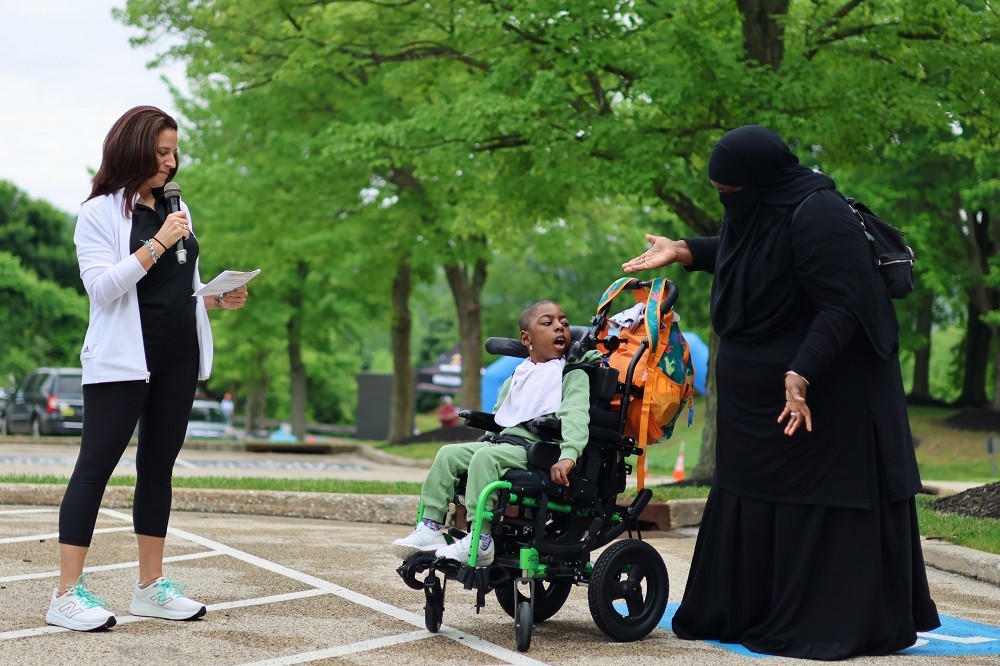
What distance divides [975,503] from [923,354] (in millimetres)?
26356

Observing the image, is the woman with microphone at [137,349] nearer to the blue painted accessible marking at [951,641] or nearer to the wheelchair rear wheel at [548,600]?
the wheelchair rear wheel at [548,600]

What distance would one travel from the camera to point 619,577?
5258mm

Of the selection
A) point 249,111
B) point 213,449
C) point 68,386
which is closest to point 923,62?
point 249,111

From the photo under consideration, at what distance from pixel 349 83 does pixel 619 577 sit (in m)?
19.2

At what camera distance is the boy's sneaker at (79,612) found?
4902mm

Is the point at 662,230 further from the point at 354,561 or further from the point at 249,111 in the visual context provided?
the point at 354,561

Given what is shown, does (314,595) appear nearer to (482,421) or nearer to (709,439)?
(482,421)

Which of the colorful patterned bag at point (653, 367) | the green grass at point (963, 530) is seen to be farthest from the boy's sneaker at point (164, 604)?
the green grass at point (963, 530)

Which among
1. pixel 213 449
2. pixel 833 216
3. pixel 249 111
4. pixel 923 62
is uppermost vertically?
pixel 249 111

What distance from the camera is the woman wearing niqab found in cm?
495

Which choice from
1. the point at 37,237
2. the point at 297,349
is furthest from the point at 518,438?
the point at 37,237

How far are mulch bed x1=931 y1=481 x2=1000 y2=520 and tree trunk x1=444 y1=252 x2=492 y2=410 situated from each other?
16.6m

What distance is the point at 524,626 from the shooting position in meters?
4.82

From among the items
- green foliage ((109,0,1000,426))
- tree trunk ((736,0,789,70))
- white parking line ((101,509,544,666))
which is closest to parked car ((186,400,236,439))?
green foliage ((109,0,1000,426))
